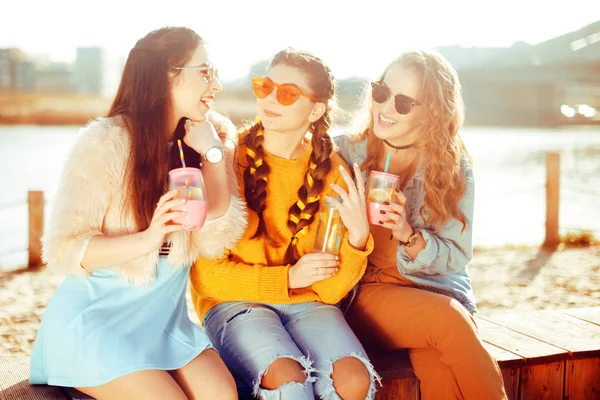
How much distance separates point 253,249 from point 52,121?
68225mm

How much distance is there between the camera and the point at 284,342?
2574mm

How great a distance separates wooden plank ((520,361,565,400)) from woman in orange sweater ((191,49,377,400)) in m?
0.93

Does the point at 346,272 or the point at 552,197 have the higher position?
the point at 346,272

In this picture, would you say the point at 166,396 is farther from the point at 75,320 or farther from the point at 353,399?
the point at 353,399

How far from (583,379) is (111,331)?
2249 mm

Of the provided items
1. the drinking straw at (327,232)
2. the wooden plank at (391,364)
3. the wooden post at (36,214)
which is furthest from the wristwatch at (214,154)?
the wooden post at (36,214)

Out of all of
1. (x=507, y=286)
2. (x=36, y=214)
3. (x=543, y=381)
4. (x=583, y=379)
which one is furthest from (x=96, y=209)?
(x=36, y=214)

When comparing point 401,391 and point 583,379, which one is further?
point 583,379

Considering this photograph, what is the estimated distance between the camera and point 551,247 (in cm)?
878

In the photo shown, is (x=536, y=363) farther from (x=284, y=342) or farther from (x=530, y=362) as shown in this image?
(x=284, y=342)

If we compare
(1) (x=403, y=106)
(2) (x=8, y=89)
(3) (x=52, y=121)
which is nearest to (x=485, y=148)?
(3) (x=52, y=121)

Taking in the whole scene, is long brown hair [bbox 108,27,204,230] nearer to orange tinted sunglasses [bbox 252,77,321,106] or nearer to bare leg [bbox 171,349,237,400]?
orange tinted sunglasses [bbox 252,77,321,106]

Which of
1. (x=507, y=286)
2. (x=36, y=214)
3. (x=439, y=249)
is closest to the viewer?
(x=439, y=249)

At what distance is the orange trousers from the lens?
2.68 m
